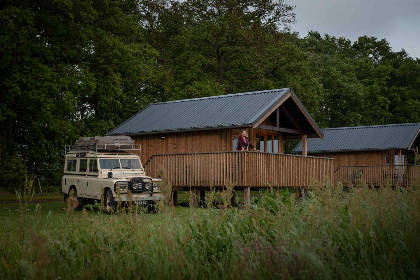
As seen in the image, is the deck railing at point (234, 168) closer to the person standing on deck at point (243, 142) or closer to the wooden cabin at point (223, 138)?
the wooden cabin at point (223, 138)

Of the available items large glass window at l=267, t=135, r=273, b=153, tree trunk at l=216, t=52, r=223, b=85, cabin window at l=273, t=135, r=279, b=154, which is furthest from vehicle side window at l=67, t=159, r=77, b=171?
tree trunk at l=216, t=52, r=223, b=85

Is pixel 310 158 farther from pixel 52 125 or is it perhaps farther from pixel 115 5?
pixel 115 5

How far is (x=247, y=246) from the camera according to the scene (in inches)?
262

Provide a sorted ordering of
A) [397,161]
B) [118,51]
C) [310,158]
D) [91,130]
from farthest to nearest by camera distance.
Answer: [397,161] < [91,130] < [118,51] < [310,158]

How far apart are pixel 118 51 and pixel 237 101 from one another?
9.12 meters

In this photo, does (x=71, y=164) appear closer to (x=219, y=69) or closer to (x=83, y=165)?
(x=83, y=165)

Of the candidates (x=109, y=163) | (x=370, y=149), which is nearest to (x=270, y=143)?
(x=109, y=163)

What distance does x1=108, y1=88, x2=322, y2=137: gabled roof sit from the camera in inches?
886

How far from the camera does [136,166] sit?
20250mm

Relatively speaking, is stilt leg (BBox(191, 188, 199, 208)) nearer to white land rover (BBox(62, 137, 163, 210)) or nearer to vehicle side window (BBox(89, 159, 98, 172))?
white land rover (BBox(62, 137, 163, 210))

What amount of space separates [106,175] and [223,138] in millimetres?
6471

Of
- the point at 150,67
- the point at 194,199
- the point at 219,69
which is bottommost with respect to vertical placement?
the point at 194,199

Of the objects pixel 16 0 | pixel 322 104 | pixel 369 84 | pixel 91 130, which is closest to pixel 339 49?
pixel 369 84

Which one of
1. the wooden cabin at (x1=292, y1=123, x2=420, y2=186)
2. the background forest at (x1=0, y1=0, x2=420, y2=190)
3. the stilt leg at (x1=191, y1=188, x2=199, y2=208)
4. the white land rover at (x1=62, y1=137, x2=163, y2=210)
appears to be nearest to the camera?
the stilt leg at (x1=191, y1=188, x2=199, y2=208)
